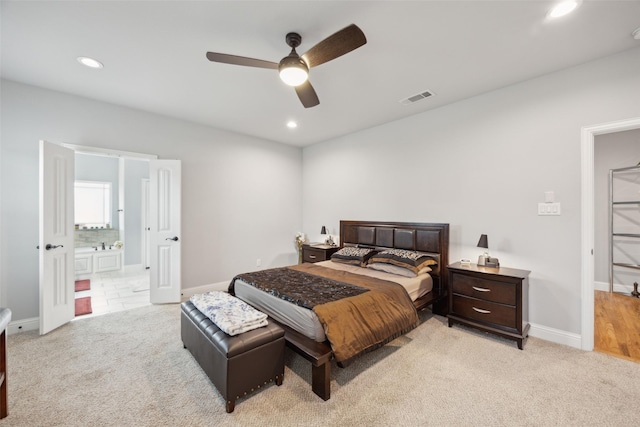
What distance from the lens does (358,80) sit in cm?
303

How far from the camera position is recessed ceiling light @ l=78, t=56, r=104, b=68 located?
2.63 meters

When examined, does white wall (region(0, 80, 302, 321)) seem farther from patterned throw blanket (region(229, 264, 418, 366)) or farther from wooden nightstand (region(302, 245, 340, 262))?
patterned throw blanket (region(229, 264, 418, 366))

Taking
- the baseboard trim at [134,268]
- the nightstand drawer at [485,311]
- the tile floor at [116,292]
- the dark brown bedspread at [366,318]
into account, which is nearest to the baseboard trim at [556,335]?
the nightstand drawer at [485,311]

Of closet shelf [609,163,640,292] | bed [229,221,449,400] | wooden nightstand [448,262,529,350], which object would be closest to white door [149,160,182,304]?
bed [229,221,449,400]

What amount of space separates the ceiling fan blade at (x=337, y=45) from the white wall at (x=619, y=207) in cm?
517

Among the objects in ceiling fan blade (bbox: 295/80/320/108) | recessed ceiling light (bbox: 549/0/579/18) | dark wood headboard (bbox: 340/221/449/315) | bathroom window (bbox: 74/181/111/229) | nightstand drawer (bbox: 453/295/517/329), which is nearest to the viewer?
recessed ceiling light (bbox: 549/0/579/18)

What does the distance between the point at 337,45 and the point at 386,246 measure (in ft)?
10.1

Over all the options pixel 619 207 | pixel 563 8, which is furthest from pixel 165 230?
pixel 619 207

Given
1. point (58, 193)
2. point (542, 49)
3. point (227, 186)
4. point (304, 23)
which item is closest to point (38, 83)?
point (58, 193)

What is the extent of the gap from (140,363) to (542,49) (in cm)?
482

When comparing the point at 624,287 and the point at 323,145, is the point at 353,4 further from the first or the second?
the point at 624,287

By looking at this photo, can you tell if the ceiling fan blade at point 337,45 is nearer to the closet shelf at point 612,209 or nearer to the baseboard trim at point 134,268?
the closet shelf at point 612,209

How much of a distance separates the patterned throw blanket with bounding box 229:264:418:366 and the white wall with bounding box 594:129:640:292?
4.28 meters

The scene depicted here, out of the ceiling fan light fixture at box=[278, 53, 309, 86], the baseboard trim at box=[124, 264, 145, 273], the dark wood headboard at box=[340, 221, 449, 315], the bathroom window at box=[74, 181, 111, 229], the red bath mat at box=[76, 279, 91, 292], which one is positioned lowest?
the red bath mat at box=[76, 279, 91, 292]
